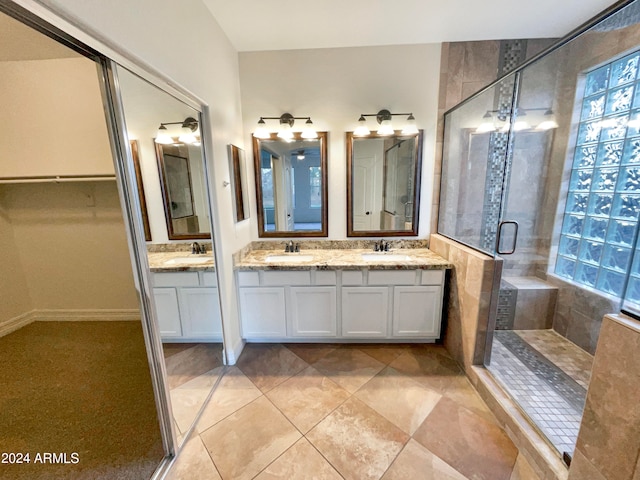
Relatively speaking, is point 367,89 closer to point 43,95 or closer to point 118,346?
point 43,95

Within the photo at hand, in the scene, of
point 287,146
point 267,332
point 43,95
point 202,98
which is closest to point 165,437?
point 267,332

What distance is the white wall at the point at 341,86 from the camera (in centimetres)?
240

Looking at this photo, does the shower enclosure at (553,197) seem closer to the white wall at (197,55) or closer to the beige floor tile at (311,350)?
the beige floor tile at (311,350)

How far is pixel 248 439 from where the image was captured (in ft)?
5.11

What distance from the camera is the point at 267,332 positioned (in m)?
2.43

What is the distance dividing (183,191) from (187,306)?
77 cm

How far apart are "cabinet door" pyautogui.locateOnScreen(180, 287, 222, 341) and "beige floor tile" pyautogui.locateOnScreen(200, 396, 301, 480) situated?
0.60 metres

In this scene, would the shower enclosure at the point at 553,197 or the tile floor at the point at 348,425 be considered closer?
the tile floor at the point at 348,425

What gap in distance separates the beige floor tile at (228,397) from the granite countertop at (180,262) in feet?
3.03

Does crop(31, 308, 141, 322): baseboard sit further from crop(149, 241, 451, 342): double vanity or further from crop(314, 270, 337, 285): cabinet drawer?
crop(314, 270, 337, 285): cabinet drawer

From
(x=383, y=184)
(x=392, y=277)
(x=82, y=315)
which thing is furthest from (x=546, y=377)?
(x=82, y=315)

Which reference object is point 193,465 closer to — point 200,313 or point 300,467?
point 300,467

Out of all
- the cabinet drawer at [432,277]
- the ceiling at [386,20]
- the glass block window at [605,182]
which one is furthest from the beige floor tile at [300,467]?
the ceiling at [386,20]

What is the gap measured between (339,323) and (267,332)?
703 mm
